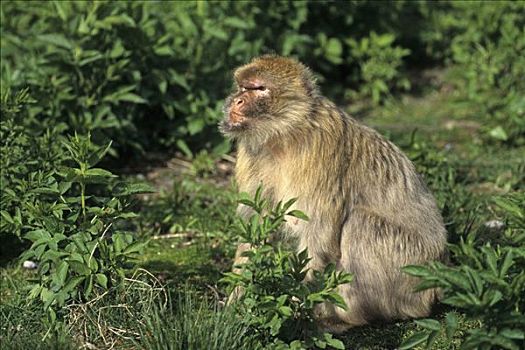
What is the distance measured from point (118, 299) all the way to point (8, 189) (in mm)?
1109

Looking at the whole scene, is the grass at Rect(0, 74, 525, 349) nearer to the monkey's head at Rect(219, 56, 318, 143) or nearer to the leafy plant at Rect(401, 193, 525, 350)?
the monkey's head at Rect(219, 56, 318, 143)

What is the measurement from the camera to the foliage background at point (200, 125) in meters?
4.38

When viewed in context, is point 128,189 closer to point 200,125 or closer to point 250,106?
point 250,106

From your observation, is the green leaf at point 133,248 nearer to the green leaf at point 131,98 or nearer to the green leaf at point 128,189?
the green leaf at point 128,189

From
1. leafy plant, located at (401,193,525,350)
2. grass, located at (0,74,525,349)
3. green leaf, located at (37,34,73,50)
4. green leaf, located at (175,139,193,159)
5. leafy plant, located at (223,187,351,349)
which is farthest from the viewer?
green leaf, located at (175,139,193,159)

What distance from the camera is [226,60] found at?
25.5 feet

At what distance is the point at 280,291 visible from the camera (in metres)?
4.21

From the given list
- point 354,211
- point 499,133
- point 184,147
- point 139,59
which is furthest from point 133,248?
point 499,133

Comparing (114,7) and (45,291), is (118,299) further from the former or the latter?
(114,7)

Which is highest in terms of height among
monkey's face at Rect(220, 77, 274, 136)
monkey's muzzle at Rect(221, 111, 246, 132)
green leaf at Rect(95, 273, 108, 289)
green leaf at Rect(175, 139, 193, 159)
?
monkey's face at Rect(220, 77, 274, 136)

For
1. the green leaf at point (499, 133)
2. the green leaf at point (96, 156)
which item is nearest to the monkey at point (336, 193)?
the green leaf at point (96, 156)

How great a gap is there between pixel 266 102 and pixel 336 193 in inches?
22.5

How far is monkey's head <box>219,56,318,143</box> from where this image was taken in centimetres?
494

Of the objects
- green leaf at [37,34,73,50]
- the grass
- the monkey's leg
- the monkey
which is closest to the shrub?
green leaf at [37,34,73,50]
